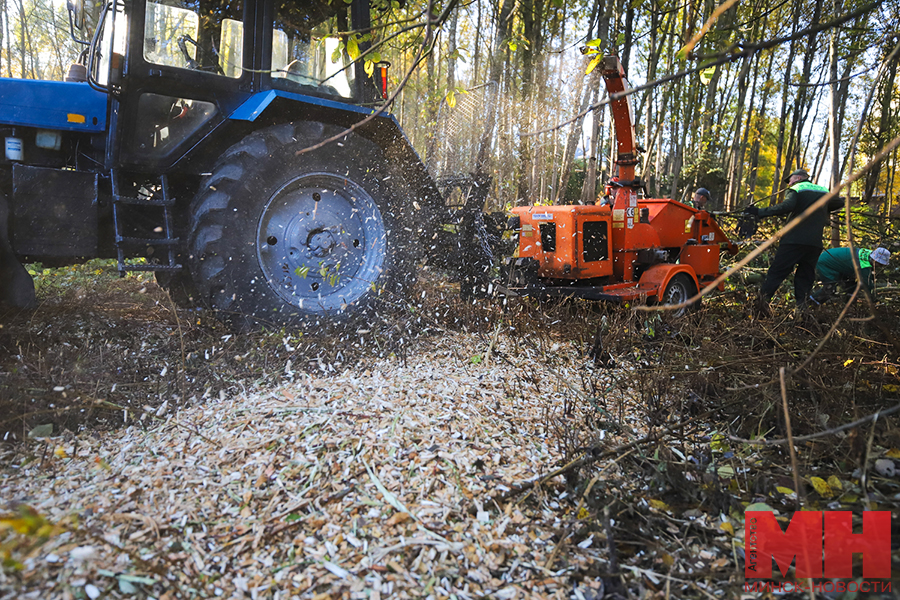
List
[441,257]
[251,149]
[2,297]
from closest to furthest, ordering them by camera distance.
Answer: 1. [2,297]
2. [251,149]
3. [441,257]

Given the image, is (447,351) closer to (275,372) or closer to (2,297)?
(275,372)

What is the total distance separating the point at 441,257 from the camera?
459 cm

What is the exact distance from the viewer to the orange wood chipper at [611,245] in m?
4.69

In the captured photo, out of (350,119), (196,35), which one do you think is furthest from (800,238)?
(196,35)

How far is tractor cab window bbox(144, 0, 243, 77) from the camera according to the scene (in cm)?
378

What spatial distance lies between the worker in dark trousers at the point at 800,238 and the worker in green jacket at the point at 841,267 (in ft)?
0.60

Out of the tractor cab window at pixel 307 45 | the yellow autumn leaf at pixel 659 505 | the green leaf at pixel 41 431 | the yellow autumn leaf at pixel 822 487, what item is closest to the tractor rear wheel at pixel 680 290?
the yellow autumn leaf at pixel 822 487

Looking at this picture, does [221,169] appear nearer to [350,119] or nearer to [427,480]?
[350,119]

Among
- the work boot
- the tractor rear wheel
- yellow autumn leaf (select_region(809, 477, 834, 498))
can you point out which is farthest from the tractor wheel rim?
the work boot

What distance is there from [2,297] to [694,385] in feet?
14.3

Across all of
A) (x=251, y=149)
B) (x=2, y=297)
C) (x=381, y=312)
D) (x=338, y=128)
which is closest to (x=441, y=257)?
(x=381, y=312)

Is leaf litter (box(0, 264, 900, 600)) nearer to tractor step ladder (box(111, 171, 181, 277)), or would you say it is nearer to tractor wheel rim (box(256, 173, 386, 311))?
tractor step ladder (box(111, 171, 181, 277))

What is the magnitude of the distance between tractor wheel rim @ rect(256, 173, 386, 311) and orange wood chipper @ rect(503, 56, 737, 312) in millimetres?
1208

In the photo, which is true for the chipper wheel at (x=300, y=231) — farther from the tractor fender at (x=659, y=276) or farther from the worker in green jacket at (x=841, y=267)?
the worker in green jacket at (x=841, y=267)
